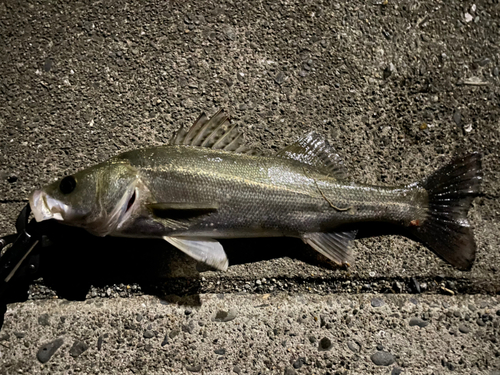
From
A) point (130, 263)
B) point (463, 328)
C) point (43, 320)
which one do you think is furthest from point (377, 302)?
point (43, 320)

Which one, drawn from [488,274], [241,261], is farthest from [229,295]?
[488,274]

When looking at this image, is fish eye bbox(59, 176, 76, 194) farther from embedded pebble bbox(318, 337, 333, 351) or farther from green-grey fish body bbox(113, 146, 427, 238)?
embedded pebble bbox(318, 337, 333, 351)

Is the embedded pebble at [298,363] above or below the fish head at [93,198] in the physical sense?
below

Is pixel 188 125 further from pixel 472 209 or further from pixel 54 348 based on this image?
pixel 472 209

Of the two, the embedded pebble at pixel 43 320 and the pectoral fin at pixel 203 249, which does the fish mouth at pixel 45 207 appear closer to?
the pectoral fin at pixel 203 249

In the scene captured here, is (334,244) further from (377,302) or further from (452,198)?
(452,198)

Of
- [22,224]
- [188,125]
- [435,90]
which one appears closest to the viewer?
[22,224]

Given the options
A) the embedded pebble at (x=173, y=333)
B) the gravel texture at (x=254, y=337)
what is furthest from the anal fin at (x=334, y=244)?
the embedded pebble at (x=173, y=333)
